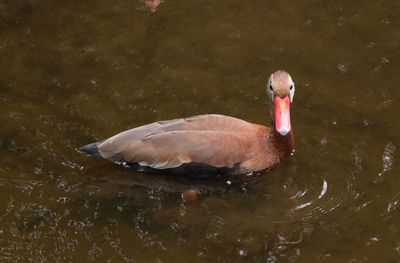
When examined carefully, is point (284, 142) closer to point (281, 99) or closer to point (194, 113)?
point (281, 99)

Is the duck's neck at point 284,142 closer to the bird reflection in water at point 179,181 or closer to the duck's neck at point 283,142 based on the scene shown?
the duck's neck at point 283,142

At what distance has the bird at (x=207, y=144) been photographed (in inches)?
204

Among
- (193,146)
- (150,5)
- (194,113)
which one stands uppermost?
(150,5)

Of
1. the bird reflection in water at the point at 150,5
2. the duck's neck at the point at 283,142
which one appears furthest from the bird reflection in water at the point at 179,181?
the bird reflection in water at the point at 150,5

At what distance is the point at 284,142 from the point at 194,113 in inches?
33.7

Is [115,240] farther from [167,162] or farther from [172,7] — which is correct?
[172,7]

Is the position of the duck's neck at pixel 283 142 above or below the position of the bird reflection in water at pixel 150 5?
below

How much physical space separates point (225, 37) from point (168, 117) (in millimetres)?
1283

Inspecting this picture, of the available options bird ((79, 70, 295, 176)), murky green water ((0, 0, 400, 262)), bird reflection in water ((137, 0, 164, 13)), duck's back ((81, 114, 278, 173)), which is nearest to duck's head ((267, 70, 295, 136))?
bird ((79, 70, 295, 176))

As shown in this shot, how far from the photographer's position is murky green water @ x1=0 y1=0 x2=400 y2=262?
15.7 ft

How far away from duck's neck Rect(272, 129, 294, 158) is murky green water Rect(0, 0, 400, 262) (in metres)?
0.14

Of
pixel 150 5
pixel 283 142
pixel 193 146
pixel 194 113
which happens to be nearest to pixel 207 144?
pixel 193 146

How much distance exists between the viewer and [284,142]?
534 centimetres

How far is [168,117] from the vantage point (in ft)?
19.0
